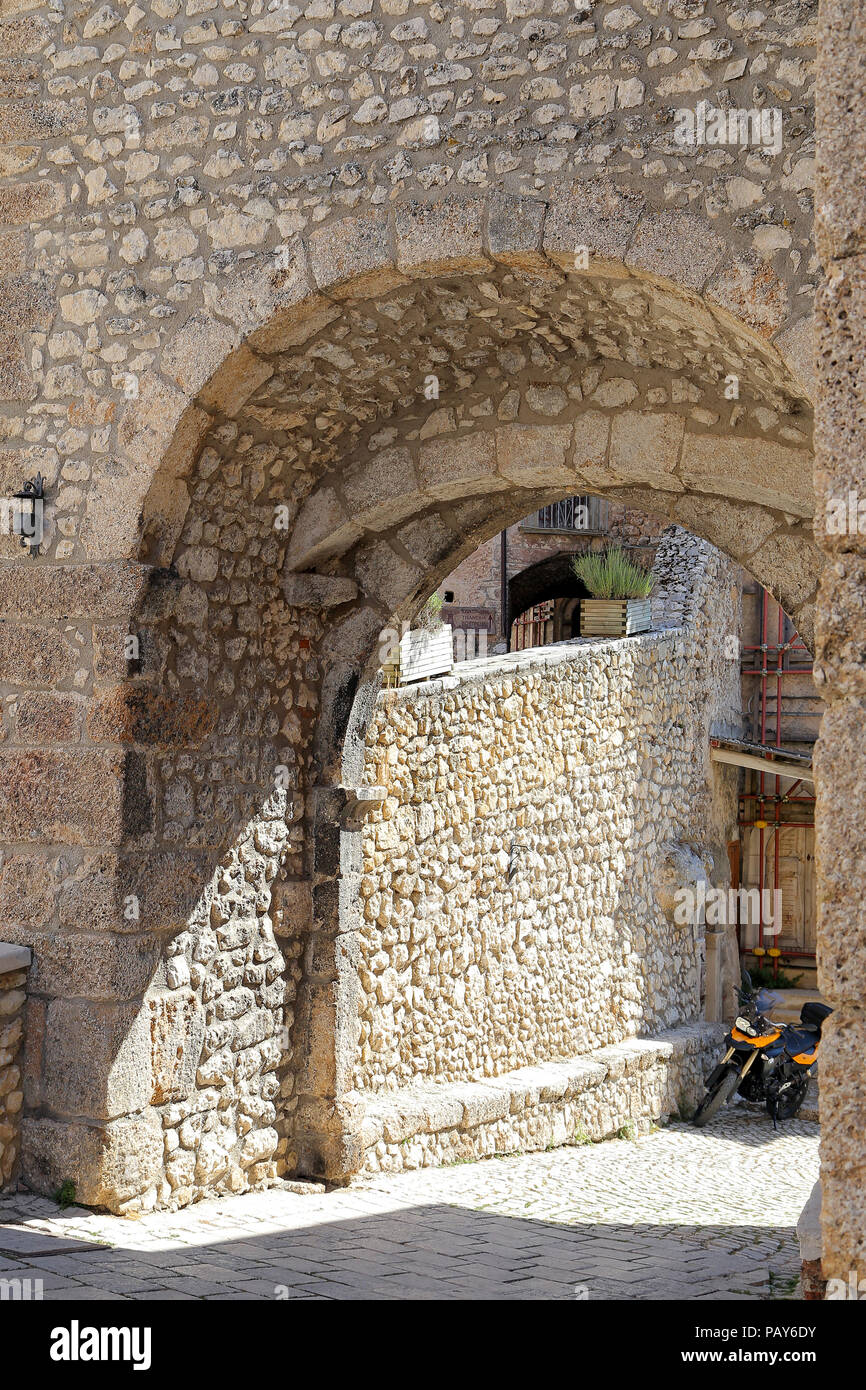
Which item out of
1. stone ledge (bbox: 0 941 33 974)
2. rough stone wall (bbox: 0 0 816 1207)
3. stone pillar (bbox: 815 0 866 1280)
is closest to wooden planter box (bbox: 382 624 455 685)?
rough stone wall (bbox: 0 0 816 1207)

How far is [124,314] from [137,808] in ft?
5.57

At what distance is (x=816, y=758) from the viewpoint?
6.67ft

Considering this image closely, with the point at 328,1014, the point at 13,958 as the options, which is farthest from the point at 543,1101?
the point at 13,958

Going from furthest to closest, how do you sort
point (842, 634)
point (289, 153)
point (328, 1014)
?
point (328, 1014) < point (289, 153) < point (842, 634)

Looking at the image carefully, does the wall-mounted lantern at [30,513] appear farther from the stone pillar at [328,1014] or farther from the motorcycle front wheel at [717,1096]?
the motorcycle front wheel at [717,1096]

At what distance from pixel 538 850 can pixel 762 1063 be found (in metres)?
2.84

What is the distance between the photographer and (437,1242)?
4.98 meters

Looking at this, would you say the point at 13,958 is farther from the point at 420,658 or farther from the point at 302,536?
the point at 420,658

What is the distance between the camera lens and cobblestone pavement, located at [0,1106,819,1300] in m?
4.15

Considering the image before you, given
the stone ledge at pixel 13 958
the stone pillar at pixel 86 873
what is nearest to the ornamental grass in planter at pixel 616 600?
the stone pillar at pixel 86 873

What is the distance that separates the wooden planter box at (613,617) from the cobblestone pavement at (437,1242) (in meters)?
4.72

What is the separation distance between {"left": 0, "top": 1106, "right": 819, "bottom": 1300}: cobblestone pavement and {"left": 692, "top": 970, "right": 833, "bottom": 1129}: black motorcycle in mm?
2596

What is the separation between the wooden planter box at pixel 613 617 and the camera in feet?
35.1
